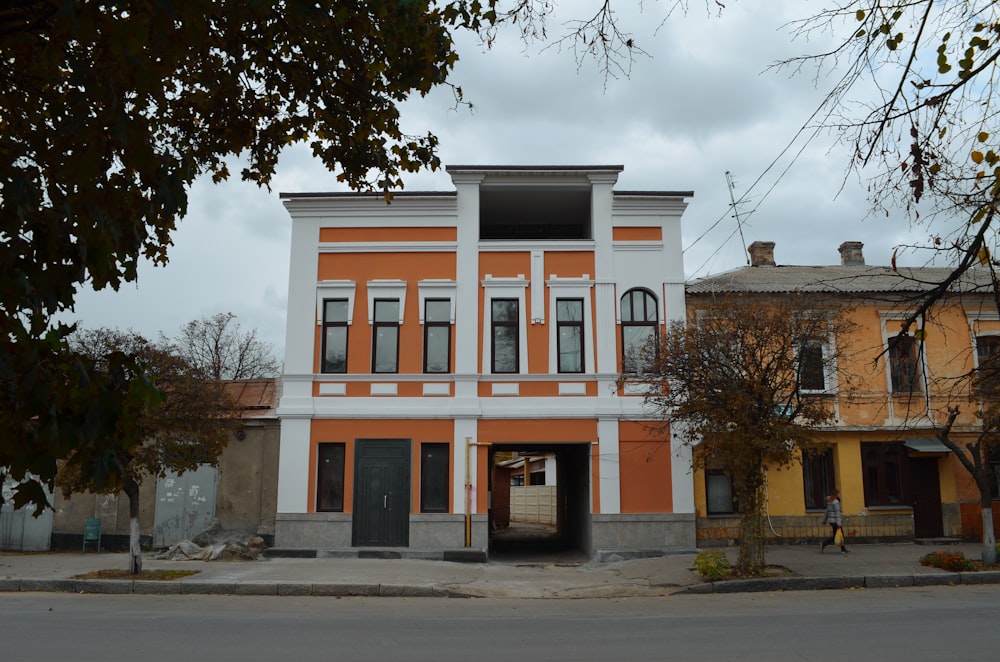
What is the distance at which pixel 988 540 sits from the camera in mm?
17578

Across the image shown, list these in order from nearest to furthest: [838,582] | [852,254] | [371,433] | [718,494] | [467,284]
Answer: [838,582]
[371,433]
[467,284]
[718,494]
[852,254]

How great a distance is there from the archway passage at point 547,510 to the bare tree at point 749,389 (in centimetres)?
505

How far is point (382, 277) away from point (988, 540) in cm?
1560

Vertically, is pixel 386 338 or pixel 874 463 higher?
pixel 386 338

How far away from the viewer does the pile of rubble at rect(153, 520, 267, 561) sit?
1903 centimetres

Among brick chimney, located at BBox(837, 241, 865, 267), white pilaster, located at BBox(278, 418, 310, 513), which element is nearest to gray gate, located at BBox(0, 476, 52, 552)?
white pilaster, located at BBox(278, 418, 310, 513)

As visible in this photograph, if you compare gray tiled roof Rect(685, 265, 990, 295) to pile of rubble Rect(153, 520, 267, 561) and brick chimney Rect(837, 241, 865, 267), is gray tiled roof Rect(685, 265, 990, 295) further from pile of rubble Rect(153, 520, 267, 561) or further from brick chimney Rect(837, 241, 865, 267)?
pile of rubble Rect(153, 520, 267, 561)

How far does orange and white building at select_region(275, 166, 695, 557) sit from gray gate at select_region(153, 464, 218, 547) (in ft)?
8.40

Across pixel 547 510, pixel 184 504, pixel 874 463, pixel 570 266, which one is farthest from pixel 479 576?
pixel 547 510

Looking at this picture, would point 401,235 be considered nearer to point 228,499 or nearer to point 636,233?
point 636,233

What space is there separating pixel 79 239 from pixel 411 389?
55.4ft

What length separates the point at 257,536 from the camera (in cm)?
2080

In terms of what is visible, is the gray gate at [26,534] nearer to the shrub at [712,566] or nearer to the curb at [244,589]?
the curb at [244,589]

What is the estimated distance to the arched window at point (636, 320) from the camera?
2084 cm
